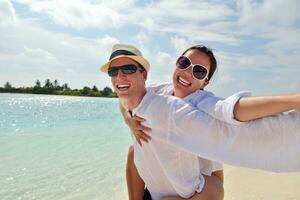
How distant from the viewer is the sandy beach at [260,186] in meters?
5.61

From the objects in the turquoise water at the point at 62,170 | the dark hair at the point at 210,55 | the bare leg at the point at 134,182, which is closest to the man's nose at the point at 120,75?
the dark hair at the point at 210,55

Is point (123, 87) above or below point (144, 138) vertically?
above

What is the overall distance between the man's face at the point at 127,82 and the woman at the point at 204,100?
0.19m

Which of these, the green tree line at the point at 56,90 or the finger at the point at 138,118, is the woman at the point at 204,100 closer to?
→ the finger at the point at 138,118

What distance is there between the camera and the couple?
211cm

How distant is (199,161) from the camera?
3037 mm

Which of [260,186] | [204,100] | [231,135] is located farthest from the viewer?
[260,186]

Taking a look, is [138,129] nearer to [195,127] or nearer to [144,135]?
[144,135]

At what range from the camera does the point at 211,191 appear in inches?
115

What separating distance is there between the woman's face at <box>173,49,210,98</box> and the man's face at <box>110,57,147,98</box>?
0.89ft

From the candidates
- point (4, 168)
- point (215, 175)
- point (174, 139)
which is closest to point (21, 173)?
point (4, 168)

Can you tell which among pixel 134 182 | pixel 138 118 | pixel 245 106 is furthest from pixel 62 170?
pixel 245 106

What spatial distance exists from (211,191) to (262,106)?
1.09m

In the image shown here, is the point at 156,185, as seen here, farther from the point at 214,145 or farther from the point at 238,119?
the point at 238,119
